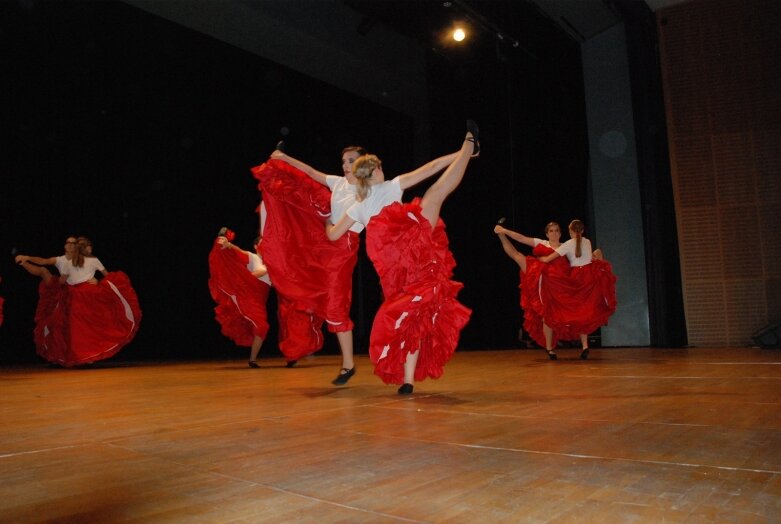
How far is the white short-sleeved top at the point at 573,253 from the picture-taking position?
576 cm

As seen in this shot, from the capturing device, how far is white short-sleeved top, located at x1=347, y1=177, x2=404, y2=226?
9.82 feet

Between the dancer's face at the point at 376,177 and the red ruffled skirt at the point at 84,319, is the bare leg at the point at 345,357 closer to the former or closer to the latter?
the dancer's face at the point at 376,177

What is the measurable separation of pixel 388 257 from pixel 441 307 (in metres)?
0.37

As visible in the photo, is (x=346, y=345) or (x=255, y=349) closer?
(x=346, y=345)

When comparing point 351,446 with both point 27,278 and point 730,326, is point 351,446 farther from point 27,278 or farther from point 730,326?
point 730,326

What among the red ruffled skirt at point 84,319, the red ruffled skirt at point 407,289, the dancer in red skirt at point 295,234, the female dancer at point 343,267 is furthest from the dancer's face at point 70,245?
the red ruffled skirt at point 407,289

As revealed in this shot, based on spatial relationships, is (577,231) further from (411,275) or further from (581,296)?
(411,275)

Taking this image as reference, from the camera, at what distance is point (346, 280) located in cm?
340

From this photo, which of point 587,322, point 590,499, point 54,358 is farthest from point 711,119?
point 54,358

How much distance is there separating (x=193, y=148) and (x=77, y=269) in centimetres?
207

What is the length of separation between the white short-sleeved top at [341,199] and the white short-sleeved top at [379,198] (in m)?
0.31

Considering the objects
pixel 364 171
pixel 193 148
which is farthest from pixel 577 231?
pixel 193 148

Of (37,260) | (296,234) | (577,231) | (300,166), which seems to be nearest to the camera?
(300,166)

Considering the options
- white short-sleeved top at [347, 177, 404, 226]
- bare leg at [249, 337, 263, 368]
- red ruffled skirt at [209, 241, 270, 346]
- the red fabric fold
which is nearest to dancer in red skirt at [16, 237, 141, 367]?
red ruffled skirt at [209, 241, 270, 346]
